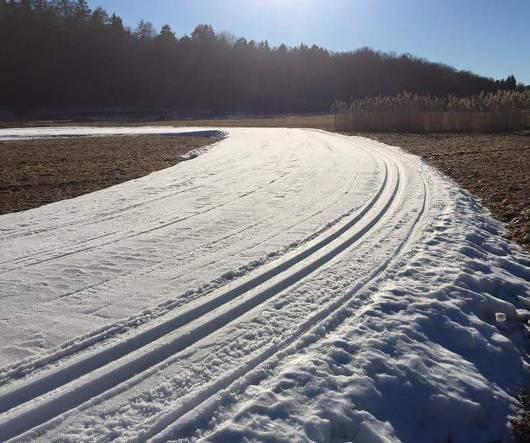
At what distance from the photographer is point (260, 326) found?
14.0ft

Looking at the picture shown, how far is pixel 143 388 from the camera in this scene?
3379mm

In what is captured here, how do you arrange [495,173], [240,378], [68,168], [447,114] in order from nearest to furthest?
1. [240,378]
2. [495,173]
3. [68,168]
4. [447,114]

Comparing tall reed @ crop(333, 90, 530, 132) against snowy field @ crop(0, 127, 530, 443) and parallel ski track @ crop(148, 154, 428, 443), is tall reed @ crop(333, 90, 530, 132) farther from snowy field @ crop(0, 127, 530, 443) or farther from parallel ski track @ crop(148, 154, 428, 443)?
parallel ski track @ crop(148, 154, 428, 443)

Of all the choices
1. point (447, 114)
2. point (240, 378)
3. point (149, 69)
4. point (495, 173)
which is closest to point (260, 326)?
point (240, 378)

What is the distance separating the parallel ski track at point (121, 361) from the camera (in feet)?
10.2

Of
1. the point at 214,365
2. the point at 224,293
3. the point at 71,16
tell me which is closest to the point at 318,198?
the point at 224,293

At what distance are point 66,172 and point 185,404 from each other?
1098 cm

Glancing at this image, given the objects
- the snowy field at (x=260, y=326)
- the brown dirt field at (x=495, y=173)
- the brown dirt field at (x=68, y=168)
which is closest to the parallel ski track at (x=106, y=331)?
the snowy field at (x=260, y=326)

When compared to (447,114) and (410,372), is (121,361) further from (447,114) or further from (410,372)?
(447,114)

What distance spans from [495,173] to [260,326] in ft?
36.1

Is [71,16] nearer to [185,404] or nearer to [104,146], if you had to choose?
[104,146]

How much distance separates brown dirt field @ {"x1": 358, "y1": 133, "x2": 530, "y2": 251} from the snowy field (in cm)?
77

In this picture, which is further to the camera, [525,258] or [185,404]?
[525,258]

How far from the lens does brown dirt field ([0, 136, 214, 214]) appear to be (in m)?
9.98
